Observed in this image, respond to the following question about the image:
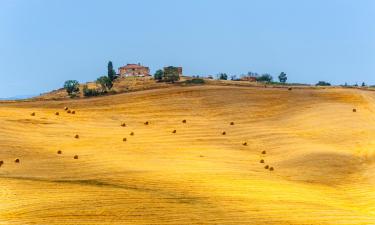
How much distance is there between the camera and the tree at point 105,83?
84125mm

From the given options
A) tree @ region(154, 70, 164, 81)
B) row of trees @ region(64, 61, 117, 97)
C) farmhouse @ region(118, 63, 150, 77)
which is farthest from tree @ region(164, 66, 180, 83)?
farmhouse @ region(118, 63, 150, 77)

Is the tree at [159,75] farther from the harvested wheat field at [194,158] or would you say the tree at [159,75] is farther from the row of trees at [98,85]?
the harvested wheat field at [194,158]

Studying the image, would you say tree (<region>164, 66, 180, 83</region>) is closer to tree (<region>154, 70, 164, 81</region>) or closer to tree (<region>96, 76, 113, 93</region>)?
tree (<region>154, 70, 164, 81</region>)

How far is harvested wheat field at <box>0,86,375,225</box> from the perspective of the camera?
3975 cm

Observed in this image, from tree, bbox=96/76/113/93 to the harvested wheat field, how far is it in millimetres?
9109

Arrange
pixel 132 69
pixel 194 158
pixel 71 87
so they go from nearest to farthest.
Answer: pixel 194 158, pixel 71 87, pixel 132 69

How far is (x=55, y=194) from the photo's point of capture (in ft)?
134

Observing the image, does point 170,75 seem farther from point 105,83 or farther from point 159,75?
point 105,83

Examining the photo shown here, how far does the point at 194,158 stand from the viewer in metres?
54.0

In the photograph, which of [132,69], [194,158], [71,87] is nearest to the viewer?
[194,158]

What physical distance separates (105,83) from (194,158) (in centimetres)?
3400

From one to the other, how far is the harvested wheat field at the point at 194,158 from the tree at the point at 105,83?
359 inches

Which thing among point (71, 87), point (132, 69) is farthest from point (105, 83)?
point (132, 69)

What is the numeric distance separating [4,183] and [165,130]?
914 inches
